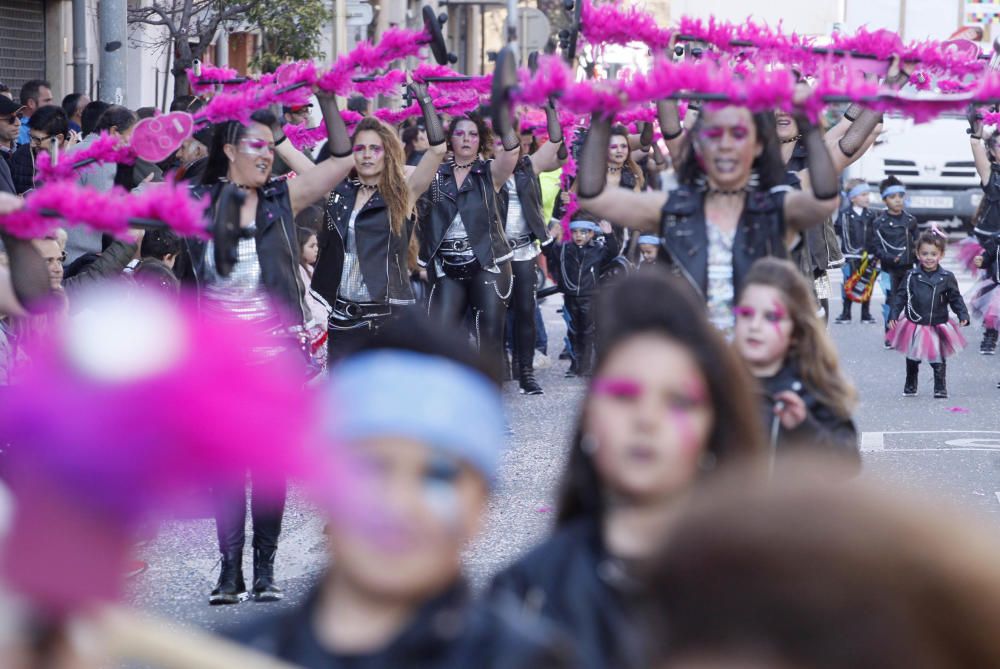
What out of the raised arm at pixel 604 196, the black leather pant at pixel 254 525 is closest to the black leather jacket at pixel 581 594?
→ the raised arm at pixel 604 196

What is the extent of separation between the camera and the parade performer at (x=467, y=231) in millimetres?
10523

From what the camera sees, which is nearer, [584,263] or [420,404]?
[420,404]

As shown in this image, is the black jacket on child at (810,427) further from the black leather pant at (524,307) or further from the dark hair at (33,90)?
the dark hair at (33,90)

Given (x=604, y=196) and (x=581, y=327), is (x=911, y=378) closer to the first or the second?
(x=581, y=327)

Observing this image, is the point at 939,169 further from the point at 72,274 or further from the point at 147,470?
the point at 147,470

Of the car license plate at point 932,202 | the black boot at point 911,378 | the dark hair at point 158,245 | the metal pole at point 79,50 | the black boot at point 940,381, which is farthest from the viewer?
the car license plate at point 932,202

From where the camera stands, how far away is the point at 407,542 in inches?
80.1

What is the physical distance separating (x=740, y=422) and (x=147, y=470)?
169 cm

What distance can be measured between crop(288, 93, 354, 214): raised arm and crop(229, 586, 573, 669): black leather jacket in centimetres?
438

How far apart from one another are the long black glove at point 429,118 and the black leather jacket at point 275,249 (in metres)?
1.71

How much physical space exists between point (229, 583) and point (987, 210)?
991 centimetres

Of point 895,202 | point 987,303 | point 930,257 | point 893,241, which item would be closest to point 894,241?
point 893,241

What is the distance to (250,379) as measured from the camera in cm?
132

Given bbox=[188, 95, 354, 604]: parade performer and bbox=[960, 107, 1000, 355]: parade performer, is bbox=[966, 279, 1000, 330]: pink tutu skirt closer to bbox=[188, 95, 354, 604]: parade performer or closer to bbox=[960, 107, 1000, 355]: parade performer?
bbox=[960, 107, 1000, 355]: parade performer
